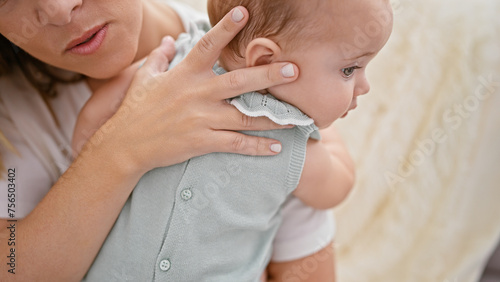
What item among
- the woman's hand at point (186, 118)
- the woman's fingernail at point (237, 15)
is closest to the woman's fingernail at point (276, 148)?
the woman's hand at point (186, 118)

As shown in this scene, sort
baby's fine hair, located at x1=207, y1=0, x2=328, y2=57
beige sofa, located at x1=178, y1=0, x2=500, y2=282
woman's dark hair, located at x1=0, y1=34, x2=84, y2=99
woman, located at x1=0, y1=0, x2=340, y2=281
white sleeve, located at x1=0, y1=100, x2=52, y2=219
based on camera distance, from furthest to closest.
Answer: beige sofa, located at x1=178, y1=0, x2=500, y2=282
woman's dark hair, located at x1=0, y1=34, x2=84, y2=99
white sleeve, located at x1=0, y1=100, x2=52, y2=219
woman, located at x1=0, y1=0, x2=340, y2=281
baby's fine hair, located at x1=207, y1=0, x2=328, y2=57

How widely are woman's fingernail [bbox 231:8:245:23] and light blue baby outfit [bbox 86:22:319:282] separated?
0.48 ft

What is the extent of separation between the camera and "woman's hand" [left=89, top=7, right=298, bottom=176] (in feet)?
3.10

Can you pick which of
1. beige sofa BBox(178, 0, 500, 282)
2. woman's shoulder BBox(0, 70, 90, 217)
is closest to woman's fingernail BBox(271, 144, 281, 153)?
woman's shoulder BBox(0, 70, 90, 217)

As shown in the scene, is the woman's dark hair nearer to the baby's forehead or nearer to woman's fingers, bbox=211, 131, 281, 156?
woman's fingers, bbox=211, 131, 281, 156

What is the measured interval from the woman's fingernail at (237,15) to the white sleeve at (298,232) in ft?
1.76

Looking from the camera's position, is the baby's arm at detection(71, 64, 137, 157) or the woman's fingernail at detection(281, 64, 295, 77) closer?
the woman's fingernail at detection(281, 64, 295, 77)

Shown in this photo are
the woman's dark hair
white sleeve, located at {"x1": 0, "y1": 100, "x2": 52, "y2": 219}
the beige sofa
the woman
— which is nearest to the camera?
the woman

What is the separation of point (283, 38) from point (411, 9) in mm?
1006

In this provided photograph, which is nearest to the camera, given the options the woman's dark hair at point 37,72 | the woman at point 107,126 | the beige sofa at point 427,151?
the woman at point 107,126

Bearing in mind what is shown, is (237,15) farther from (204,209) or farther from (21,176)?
(21,176)

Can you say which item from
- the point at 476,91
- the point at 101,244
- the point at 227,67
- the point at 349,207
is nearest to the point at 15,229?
the point at 101,244

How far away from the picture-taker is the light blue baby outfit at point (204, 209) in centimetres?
98

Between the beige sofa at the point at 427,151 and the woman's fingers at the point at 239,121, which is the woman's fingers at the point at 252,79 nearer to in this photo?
the woman's fingers at the point at 239,121
